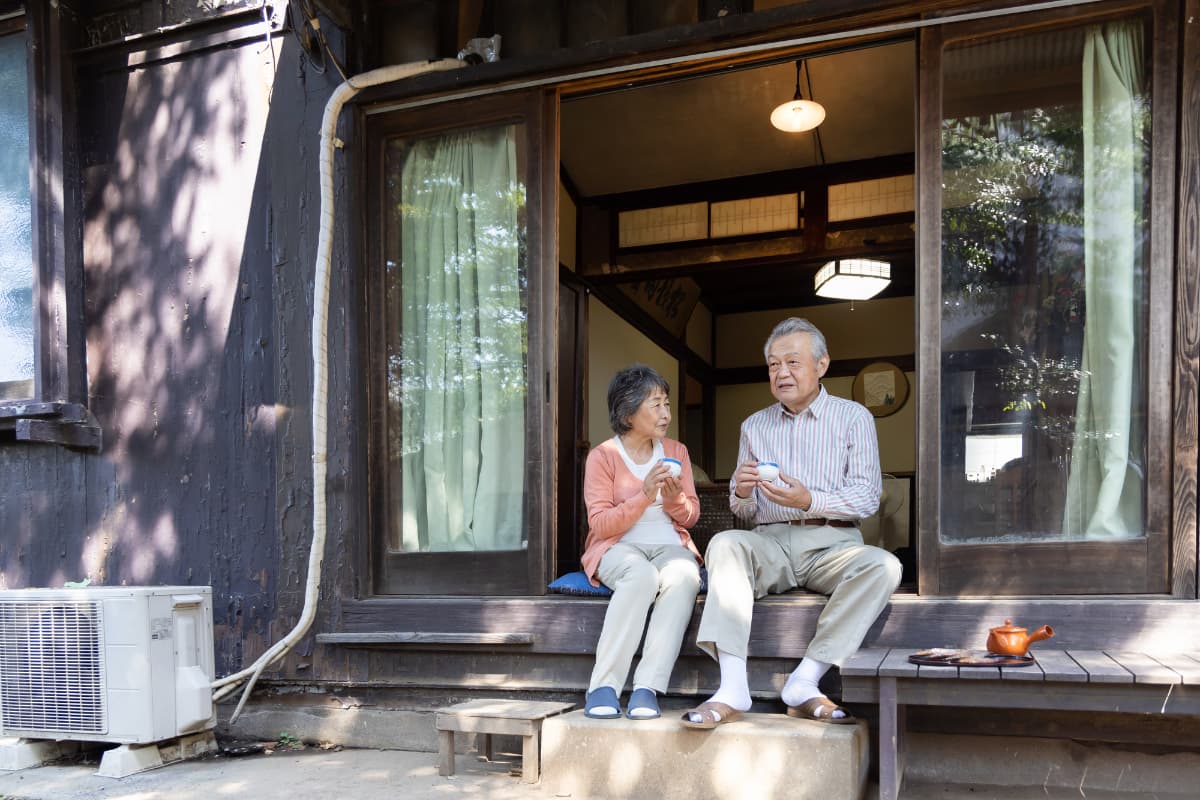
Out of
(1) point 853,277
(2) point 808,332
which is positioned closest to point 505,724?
(2) point 808,332

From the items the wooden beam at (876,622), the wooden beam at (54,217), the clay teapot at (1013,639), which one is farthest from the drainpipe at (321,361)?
the clay teapot at (1013,639)

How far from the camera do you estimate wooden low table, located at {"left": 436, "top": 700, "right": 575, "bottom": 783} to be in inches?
108

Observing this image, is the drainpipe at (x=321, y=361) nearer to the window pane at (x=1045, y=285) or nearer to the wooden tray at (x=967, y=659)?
the window pane at (x=1045, y=285)

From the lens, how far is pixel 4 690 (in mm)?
3246

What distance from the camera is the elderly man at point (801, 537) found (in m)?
2.68

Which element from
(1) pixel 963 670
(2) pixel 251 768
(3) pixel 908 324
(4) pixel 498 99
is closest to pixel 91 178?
(4) pixel 498 99

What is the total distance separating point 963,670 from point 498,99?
8.25 ft

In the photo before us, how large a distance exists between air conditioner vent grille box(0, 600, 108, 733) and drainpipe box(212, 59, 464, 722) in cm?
46

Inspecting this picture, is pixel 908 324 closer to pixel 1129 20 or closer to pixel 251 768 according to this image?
pixel 1129 20

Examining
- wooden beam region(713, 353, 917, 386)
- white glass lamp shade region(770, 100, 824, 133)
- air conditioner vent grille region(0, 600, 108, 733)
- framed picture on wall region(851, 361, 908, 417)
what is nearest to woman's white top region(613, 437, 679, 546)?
air conditioner vent grille region(0, 600, 108, 733)

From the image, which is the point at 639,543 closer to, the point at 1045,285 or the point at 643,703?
the point at 643,703

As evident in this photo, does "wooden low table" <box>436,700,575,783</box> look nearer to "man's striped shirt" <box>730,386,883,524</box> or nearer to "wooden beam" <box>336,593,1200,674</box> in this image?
"wooden beam" <box>336,593,1200,674</box>

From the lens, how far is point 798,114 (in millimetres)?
4570

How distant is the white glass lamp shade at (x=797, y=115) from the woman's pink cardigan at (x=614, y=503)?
82.3 inches
